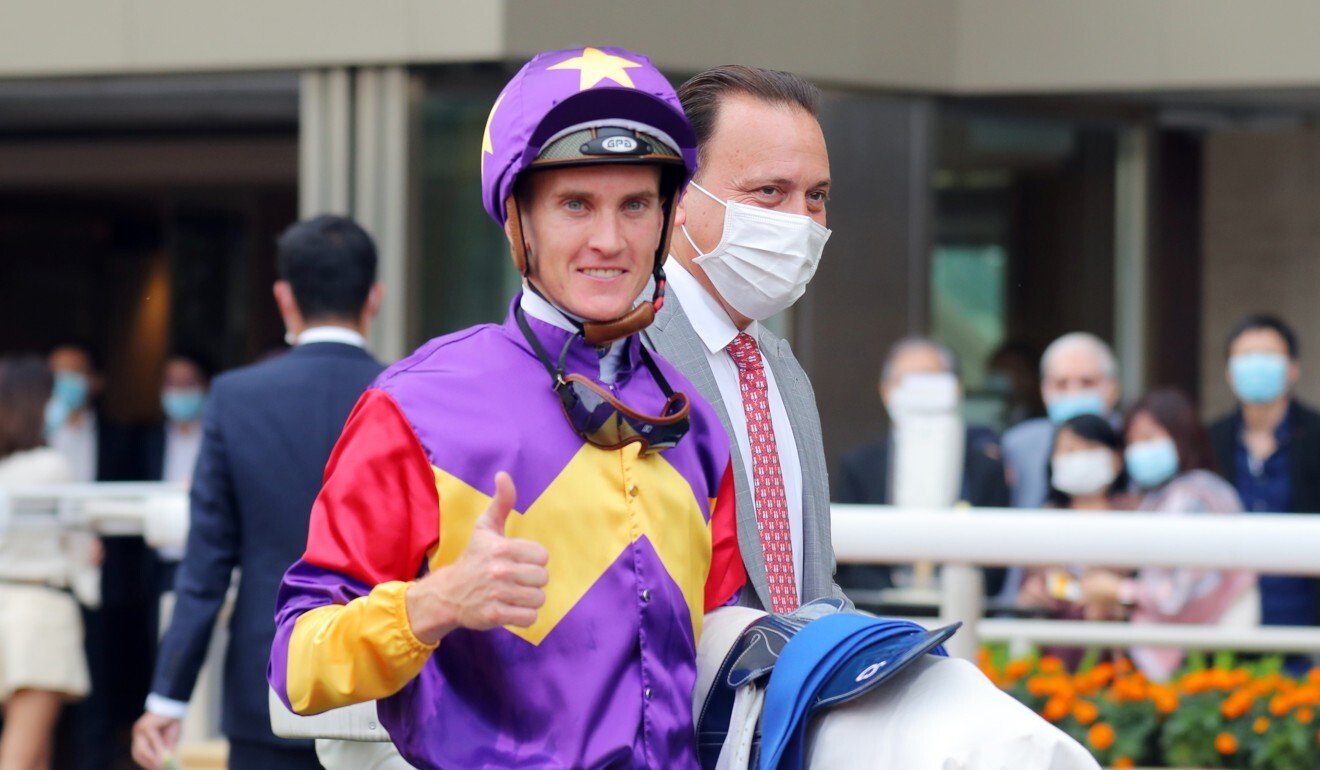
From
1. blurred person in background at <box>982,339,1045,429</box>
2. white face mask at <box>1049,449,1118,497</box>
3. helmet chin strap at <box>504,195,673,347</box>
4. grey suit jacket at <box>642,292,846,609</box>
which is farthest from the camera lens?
blurred person in background at <box>982,339,1045,429</box>

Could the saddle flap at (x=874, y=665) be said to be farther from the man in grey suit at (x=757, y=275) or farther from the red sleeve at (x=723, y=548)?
the man in grey suit at (x=757, y=275)

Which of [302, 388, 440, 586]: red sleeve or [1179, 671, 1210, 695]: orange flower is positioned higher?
[302, 388, 440, 586]: red sleeve

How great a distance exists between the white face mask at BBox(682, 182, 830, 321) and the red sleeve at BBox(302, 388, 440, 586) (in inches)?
31.3

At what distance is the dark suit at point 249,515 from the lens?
380 cm

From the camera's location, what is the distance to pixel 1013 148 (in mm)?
10789

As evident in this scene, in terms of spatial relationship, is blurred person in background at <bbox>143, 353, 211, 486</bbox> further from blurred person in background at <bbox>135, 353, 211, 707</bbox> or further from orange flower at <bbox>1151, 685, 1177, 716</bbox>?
orange flower at <bbox>1151, 685, 1177, 716</bbox>

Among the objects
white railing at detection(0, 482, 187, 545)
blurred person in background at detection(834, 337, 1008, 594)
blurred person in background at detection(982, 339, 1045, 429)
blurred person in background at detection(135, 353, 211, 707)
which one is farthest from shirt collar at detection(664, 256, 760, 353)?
blurred person in background at detection(982, 339, 1045, 429)

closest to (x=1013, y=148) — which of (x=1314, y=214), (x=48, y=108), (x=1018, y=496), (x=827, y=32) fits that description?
(x=827, y=32)

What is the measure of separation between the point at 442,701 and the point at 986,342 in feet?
31.1

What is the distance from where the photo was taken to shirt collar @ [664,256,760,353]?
2.50 metres

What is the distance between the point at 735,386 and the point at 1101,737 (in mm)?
2463

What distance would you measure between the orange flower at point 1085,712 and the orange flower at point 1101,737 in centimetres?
6

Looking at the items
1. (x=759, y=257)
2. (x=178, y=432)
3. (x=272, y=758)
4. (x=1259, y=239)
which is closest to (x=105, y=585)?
(x=178, y=432)

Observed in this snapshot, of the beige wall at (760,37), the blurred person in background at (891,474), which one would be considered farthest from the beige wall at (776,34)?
the blurred person in background at (891,474)
